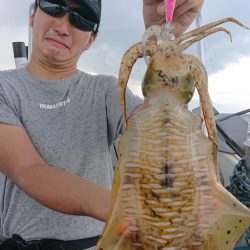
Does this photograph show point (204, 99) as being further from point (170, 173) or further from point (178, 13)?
point (178, 13)

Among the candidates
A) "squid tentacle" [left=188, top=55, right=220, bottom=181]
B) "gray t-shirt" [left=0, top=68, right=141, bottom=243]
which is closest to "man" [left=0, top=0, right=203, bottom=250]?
"gray t-shirt" [left=0, top=68, right=141, bottom=243]

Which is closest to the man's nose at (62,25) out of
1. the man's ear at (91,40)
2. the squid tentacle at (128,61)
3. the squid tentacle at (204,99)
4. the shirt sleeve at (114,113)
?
the man's ear at (91,40)

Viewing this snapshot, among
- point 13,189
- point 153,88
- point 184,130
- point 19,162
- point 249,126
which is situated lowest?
point 249,126

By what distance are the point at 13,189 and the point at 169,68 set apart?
6.79 ft

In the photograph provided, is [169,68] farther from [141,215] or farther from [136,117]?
[141,215]

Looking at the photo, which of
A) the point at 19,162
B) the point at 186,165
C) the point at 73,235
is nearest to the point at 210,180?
the point at 186,165

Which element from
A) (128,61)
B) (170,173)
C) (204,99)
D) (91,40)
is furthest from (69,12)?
(170,173)

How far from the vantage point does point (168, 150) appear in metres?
1.23

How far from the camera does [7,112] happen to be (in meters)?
2.94

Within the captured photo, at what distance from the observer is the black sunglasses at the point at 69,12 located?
316 centimetres

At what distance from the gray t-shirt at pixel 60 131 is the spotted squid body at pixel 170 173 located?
156cm

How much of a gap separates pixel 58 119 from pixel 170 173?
2.00 metres

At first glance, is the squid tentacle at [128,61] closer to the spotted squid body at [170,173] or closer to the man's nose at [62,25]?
the spotted squid body at [170,173]

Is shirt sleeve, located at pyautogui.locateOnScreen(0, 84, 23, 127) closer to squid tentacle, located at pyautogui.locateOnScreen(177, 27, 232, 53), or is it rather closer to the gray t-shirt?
the gray t-shirt
